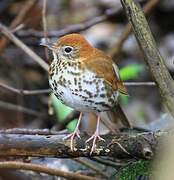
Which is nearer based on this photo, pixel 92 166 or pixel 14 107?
pixel 92 166

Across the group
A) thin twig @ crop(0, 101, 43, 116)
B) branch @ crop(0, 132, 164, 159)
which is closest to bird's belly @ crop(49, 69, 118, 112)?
branch @ crop(0, 132, 164, 159)

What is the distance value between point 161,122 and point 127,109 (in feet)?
5.46

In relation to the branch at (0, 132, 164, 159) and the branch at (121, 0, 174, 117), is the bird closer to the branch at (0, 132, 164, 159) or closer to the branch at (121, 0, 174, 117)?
the branch at (0, 132, 164, 159)

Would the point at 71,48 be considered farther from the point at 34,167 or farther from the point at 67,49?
the point at 34,167

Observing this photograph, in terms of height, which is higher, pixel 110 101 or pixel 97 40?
pixel 97 40

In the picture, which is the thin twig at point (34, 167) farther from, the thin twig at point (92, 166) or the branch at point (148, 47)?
the branch at point (148, 47)

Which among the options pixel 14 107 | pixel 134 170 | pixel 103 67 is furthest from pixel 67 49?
pixel 14 107

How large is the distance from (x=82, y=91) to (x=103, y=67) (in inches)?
10.1

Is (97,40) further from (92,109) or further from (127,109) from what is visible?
(92,109)

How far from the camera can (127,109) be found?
629 cm

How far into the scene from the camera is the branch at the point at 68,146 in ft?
9.77

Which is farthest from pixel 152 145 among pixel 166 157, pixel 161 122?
pixel 161 122

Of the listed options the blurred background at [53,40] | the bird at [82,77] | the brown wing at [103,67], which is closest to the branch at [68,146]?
the bird at [82,77]

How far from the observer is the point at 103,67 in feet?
11.5
